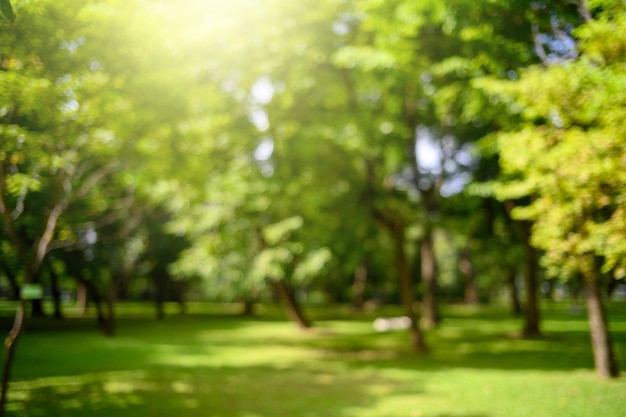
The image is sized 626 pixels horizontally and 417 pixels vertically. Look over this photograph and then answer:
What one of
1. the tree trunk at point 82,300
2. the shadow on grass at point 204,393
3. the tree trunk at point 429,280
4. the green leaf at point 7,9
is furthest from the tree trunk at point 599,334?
the tree trunk at point 82,300

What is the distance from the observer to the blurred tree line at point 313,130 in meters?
7.16

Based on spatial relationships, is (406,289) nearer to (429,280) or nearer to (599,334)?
(599,334)

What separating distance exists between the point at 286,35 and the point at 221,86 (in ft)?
8.09

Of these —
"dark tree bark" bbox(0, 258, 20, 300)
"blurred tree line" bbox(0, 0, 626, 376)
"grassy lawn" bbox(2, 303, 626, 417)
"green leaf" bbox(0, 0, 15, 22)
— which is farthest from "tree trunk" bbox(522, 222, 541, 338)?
"green leaf" bbox(0, 0, 15, 22)

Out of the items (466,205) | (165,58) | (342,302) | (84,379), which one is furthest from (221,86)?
(342,302)

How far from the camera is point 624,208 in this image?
256 inches

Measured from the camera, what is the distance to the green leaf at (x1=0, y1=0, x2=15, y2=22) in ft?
20.0

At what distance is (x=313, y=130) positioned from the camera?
13945 mm

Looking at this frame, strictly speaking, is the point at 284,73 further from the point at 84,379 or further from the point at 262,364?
the point at 84,379

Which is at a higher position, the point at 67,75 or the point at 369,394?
the point at 67,75

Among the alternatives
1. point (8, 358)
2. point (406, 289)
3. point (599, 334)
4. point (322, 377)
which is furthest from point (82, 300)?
point (599, 334)

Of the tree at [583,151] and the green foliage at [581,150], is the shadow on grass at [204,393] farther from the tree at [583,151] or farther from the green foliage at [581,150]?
the green foliage at [581,150]

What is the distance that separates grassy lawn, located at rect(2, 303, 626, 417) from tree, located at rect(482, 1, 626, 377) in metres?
1.96

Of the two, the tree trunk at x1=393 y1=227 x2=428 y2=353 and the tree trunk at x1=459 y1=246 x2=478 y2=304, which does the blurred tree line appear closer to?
the tree trunk at x1=393 y1=227 x2=428 y2=353
